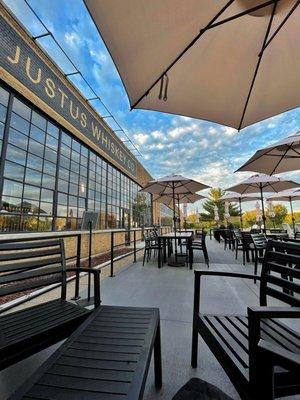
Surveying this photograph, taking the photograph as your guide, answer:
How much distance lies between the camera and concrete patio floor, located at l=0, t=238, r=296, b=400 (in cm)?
143

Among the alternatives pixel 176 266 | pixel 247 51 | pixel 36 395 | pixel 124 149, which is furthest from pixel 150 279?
pixel 124 149

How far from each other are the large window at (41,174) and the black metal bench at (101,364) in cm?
434

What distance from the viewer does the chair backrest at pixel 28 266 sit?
1.61 metres

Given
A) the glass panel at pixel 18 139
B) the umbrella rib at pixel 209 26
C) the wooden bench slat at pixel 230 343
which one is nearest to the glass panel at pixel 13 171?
the glass panel at pixel 18 139

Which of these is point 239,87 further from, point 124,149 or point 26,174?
point 124,149

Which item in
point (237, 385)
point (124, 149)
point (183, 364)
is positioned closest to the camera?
point (237, 385)

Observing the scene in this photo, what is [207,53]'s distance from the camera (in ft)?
7.29

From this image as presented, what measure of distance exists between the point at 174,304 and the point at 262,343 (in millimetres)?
2196

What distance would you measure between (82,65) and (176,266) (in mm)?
6966

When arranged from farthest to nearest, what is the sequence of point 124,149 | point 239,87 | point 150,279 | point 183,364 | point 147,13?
1. point 124,149
2. point 150,279
3. point 239,87
4. point 147,13
5. point 183,364

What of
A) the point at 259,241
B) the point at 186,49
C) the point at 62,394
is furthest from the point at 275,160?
the point at 62,394

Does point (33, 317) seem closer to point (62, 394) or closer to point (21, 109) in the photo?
point (62, 394)

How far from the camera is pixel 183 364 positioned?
5.16 ft

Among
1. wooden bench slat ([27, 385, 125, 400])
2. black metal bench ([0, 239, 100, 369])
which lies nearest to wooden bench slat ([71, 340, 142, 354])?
wooden bench slat ([27, 385, 125, 400])
